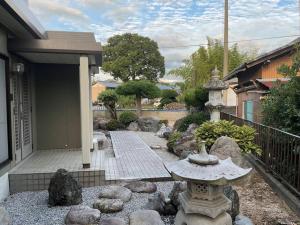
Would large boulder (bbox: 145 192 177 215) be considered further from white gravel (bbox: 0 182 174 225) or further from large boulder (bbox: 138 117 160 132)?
large boulder (bbox: 138 117 160 132)

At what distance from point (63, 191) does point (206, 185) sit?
7.94 ft

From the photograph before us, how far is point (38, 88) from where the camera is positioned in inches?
295

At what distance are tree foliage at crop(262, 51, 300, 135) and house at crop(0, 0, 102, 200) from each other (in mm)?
3656

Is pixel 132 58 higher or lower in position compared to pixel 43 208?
higher

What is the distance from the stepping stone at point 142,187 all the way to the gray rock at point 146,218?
117 cm

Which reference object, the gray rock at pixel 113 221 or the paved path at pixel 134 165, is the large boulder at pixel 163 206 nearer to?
the gray rock at pixel 113 221

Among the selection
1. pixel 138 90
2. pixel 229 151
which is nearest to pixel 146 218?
pixel 229 151

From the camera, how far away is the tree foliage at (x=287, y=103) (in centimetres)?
553

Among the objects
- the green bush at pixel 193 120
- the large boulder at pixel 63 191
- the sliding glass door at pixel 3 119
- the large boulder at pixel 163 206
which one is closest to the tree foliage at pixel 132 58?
the green bush at pixel 193 120

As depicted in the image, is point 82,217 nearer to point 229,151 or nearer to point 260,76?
point 229,151

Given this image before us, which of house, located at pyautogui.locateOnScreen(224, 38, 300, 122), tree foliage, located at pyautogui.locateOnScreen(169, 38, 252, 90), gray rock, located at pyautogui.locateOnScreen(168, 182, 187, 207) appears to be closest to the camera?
gray rock, located at pyautogui.locateOnScreen(168, 182, 187, 207)

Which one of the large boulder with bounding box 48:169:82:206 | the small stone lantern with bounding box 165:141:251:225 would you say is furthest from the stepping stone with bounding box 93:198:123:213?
the small stone lantern with bounding box 165:141:251:225

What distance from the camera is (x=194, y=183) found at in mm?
3027

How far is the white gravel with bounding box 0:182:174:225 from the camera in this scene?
13.2 feet
